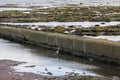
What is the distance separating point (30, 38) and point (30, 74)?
1645 centimetres

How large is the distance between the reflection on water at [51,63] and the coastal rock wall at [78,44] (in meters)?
0.70

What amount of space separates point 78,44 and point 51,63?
13.2 feet

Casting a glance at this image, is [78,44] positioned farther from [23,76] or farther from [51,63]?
[23,76]

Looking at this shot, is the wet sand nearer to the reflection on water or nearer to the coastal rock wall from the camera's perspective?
the reflection on water

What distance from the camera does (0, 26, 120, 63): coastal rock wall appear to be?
84.1 feet

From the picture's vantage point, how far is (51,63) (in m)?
26.1

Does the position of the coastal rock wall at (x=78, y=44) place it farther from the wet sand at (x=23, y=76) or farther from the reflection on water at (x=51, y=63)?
the wet sand at (x=23, y=76)

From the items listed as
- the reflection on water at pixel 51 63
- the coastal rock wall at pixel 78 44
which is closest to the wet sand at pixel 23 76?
the reflection on water at pixel 51 63

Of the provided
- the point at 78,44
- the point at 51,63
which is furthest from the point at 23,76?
the point at 78,44

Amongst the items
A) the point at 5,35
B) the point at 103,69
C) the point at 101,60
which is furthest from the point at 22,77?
the point at 5,35

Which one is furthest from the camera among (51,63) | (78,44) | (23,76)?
(78,44)

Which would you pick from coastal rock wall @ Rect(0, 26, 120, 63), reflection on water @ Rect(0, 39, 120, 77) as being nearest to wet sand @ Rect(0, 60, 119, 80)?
reflection on water @ Rect(0, 39, 120, 77)

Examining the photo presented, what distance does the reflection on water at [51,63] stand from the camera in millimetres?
22727

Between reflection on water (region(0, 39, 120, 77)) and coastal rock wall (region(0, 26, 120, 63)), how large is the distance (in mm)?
702
